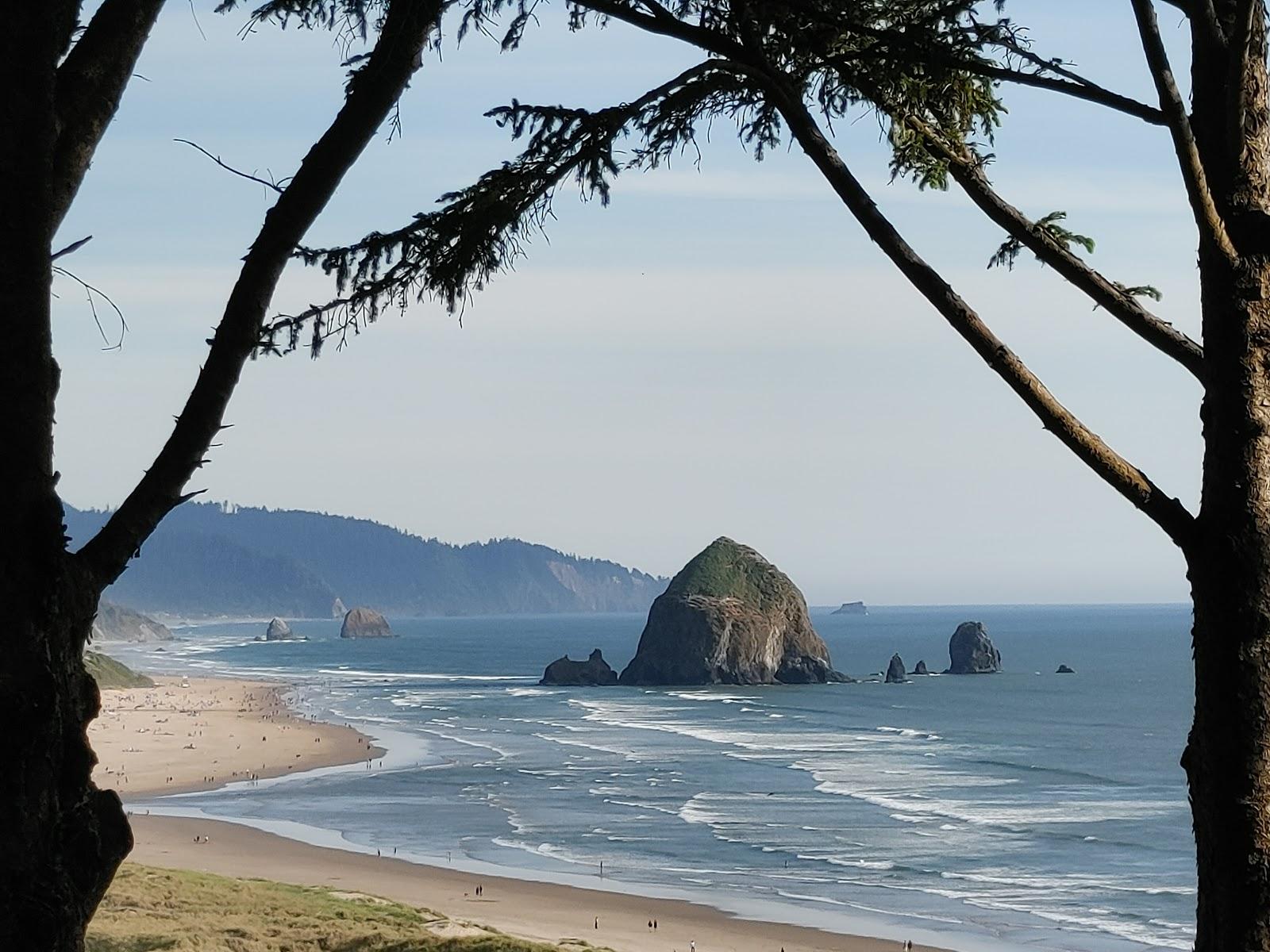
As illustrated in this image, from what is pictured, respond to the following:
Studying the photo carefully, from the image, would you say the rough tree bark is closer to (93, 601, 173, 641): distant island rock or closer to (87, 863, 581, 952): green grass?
(87, 863, 581, 952): green grass

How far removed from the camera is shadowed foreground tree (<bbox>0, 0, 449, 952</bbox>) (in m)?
3.16

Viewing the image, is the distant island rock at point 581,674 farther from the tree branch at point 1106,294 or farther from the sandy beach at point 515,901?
the tree branch at point 1106,294

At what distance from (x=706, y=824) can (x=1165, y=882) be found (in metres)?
9.91

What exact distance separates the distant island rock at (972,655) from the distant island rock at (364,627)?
94.2 m

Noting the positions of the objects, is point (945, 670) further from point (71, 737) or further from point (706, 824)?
point (71, 737)

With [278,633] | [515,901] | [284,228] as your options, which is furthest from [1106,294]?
[278,633]

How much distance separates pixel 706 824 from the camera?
31.6m

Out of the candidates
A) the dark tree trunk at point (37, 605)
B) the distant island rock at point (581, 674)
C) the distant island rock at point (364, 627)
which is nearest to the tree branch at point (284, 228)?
the dark tree trunk at point (37, 605)

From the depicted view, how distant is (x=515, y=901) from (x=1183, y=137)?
21373 millimetres

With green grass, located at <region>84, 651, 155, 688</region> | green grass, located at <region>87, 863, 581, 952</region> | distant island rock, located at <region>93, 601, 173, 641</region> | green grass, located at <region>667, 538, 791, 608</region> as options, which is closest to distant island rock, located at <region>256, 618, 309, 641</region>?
distant island rock, located at <region>93, 601, 173, 641</region>

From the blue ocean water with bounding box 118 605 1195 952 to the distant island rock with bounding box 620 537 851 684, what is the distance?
5.44 meters

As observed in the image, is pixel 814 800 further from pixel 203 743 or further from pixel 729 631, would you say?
pixel 729 631

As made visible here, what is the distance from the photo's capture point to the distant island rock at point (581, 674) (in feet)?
277

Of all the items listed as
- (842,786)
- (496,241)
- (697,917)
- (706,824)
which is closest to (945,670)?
(842,786)
